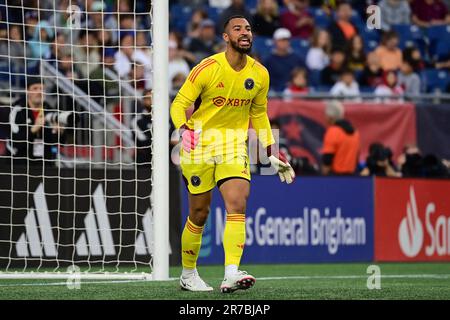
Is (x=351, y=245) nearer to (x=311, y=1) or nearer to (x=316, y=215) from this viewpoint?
(x=316, y=215)

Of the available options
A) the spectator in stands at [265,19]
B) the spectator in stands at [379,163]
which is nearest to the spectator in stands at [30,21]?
the spectator in stands at [379,163]

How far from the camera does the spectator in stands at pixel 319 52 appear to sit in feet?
66.3

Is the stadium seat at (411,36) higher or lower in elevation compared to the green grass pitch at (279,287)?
higher

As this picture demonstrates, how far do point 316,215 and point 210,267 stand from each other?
215 cm

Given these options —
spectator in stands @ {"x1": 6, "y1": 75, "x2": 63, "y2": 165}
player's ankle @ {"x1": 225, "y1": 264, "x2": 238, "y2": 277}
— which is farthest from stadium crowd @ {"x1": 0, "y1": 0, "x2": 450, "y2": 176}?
player's ankle @ {"x1": 225, "y1": 264, "x2": 238, "y2": 277}

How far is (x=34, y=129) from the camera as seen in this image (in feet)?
43.1

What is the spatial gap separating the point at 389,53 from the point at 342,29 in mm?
970

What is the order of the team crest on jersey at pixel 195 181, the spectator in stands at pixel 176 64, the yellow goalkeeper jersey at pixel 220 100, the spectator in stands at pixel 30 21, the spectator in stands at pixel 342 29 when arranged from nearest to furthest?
the yellow goalkeeper jersey at pixel 220 100 < the team crest on jersey at pixel 195 181 < the spectator in stands at pixel 30 21 < the spectator in stands at pixel 176 64 < the spectator in stands at pixel 342 29

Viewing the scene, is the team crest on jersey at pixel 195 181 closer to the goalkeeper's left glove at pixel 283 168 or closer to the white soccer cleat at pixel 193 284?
the goalkeeper's left glove at pixel 283 168

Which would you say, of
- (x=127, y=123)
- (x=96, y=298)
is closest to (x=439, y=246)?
(x=127, y=123)

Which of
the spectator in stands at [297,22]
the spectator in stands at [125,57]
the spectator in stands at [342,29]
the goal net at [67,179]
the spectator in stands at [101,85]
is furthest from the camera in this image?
the spectator in stands at [297,22]

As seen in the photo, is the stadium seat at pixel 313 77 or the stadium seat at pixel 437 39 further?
the stadium seat at pixel 437 39

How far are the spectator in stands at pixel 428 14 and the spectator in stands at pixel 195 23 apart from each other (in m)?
5.18

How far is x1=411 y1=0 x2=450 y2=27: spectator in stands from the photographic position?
23016mm
